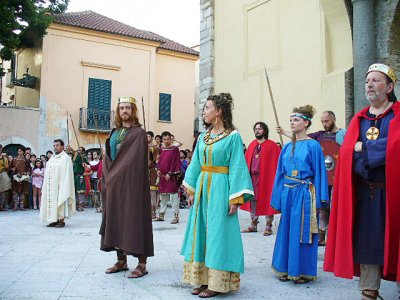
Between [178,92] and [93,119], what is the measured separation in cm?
562

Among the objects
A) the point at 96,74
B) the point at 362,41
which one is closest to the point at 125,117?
the point at 362,41

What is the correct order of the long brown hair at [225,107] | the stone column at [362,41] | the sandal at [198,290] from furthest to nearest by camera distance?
the stone column at [362,41] → the long brown hair at [225,107] → the sandal at [198,290]

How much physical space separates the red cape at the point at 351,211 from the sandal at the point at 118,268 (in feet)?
7.47

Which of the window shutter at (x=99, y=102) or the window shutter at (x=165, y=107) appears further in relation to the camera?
the window shutter at (x=165, y=107)

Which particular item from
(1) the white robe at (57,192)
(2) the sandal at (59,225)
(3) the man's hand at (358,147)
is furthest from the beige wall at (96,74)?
(3) the man's hand at (358,147)

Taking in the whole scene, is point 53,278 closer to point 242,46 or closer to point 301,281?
point 301,281

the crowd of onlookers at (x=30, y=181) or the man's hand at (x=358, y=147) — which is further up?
the man's hand at (x=358, y=147)

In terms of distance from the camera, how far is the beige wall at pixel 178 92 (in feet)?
82.8

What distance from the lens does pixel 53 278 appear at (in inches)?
178

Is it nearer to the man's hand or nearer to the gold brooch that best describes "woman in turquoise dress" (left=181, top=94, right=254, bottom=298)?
the man's hand

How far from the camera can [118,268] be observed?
15.9 feet

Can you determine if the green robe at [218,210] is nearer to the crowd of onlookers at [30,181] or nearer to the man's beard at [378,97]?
the man's beard at [378,97]

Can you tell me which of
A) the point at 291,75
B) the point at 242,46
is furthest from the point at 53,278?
the point at 242,46

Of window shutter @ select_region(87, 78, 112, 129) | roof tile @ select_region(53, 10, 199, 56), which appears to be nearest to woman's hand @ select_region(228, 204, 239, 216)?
window shutter @ select_region(87, 78, 112, 129)
